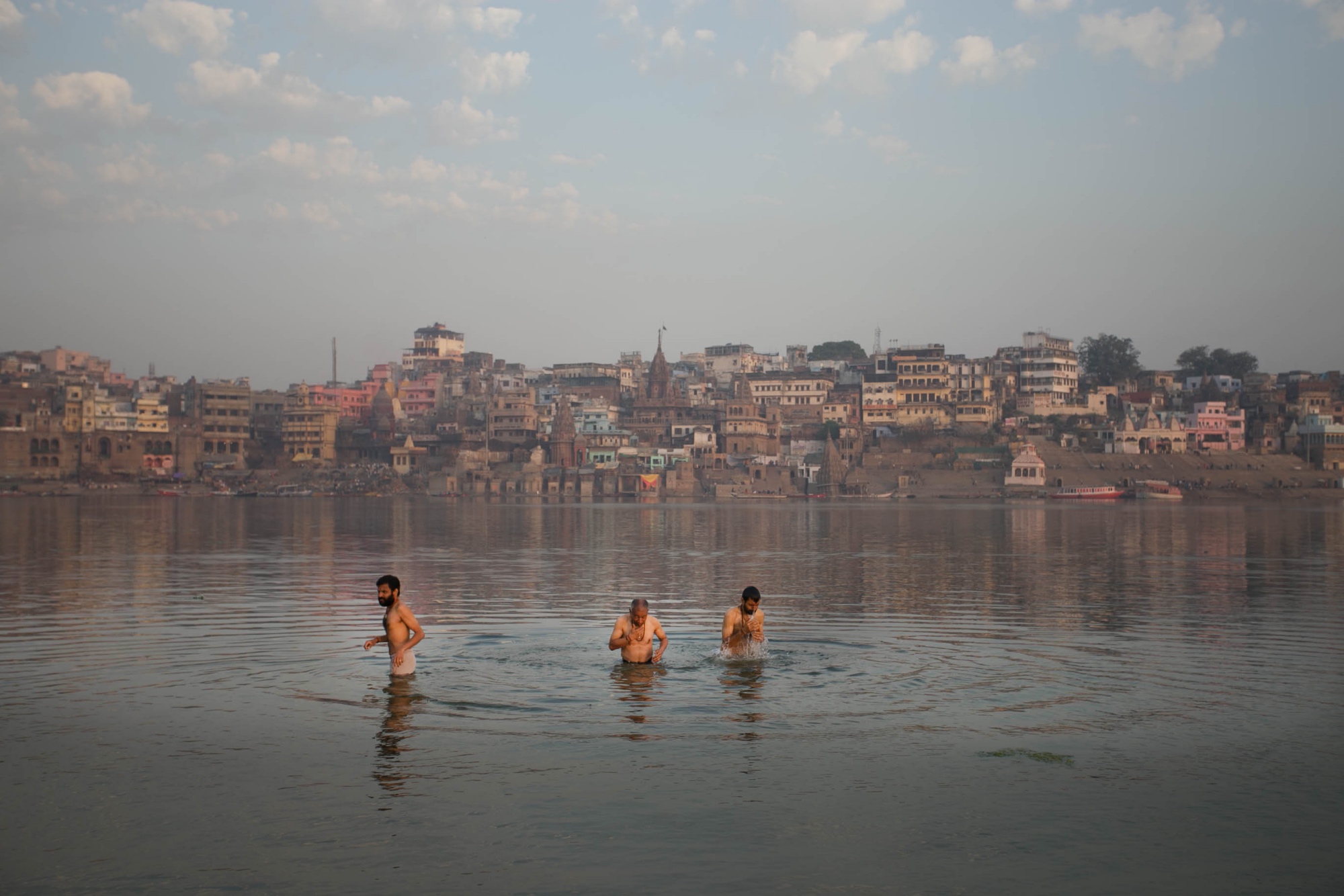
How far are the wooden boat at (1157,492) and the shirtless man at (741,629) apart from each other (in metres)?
92.4

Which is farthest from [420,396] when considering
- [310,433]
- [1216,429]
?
[1216,429]

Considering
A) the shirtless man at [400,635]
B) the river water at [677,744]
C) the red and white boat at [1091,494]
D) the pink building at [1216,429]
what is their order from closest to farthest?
the river water at [677,744], the shirtless man at [400,635], the red and white boat at [1091,494], the pink building at [1216,429]

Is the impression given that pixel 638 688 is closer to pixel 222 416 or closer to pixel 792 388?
pixel 222 416

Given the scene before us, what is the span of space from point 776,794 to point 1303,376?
145417 mm

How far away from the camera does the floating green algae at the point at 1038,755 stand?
925 cm

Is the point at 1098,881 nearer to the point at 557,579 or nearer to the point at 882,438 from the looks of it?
the point at 557,579

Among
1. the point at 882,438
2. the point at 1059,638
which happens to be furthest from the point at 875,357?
the point at 1059,638

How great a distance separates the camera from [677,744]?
9.82m

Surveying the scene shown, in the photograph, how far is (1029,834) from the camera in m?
7.54

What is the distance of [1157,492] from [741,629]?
94.2 metres

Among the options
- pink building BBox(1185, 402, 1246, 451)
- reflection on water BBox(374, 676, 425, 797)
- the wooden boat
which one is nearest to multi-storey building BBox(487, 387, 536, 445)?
the wooden boat

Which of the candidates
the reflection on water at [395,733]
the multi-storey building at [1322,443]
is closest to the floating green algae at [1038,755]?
the reflection on water at [395,733]

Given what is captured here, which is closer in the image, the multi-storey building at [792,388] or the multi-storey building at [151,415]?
the multi-storey building at [151,415]

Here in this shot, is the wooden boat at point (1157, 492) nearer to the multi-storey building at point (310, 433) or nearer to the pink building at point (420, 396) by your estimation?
the multi-storey building at point (310, 433)
